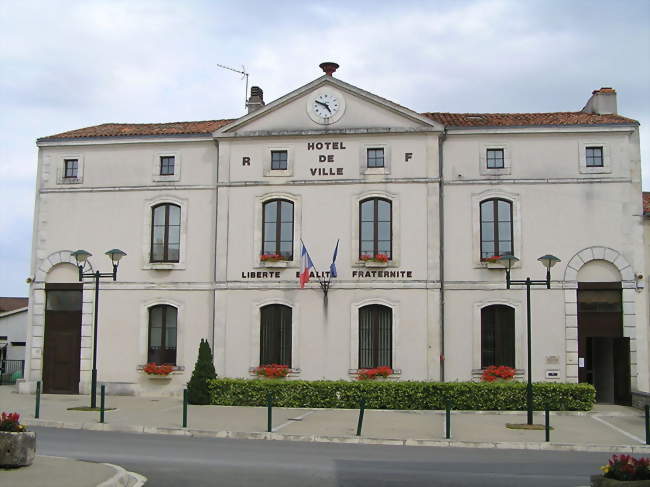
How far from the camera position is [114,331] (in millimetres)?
25281

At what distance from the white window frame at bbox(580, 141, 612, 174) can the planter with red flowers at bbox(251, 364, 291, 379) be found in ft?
35.2

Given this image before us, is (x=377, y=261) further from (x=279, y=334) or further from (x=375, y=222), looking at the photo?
→ (x=279, y=334)

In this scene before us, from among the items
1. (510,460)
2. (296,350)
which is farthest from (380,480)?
(296,350)

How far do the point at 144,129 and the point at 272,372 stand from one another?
9.53 meters

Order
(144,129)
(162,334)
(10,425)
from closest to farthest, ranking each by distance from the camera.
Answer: (10,425), (162,334), (144,129)

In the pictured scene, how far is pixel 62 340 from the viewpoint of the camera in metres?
25.7

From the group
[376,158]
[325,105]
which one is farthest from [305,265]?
[325,105]

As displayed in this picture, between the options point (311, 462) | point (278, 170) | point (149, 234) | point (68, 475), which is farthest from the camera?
point (149, 234)

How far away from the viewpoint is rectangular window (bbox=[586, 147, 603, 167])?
2400 centimetres

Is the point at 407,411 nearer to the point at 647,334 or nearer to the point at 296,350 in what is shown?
the point at 296,350

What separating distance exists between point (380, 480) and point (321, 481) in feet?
2.88

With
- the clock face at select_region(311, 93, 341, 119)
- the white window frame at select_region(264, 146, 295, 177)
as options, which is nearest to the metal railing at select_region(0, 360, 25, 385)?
the white window frame at select_region(264, 146, 295, 177)

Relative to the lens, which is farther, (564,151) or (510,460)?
(564,151)

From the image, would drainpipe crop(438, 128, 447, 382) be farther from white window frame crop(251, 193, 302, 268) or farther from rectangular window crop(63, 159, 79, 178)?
rectangular window crop(63, 159, 79, 178)
